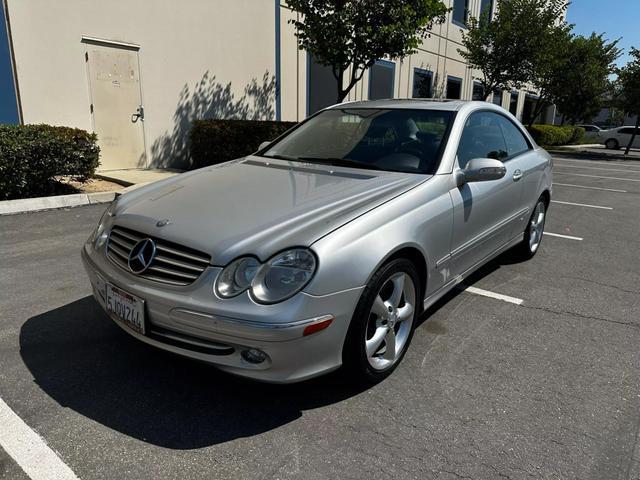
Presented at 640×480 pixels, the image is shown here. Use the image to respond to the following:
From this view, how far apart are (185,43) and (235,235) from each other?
29.3 feet

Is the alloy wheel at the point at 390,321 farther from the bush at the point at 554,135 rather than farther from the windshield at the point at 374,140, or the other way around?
the bush at the point at 554,135

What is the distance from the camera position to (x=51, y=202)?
21.9 feet

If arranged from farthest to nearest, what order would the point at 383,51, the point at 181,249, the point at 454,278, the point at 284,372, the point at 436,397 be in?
the point at 383,51 → the point at 454,278 → the point at 436,397 → the point at 181,249 → the point at 284,372

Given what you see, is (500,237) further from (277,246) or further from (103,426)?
(103,426)

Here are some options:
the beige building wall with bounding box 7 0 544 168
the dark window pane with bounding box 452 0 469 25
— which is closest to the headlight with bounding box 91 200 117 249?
the beige building wall with bounding box 7 0 544 168

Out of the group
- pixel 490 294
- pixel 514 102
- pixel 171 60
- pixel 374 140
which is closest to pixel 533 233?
pixel 490 294

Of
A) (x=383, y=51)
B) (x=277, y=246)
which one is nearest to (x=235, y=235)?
(x=277, y=246)

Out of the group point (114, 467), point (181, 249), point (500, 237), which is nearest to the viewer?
point (114, 467)

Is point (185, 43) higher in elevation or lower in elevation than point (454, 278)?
higher

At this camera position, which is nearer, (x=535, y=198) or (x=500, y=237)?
(x=500, y=237)

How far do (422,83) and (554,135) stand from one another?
13369mm

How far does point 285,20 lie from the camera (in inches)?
476

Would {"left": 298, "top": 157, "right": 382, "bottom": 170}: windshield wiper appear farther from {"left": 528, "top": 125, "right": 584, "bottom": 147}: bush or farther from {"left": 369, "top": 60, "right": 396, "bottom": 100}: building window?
{"left": 528, "top": 125, "right": 584, "bottom": 147}: bush

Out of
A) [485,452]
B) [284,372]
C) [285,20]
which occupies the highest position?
[285,20]
